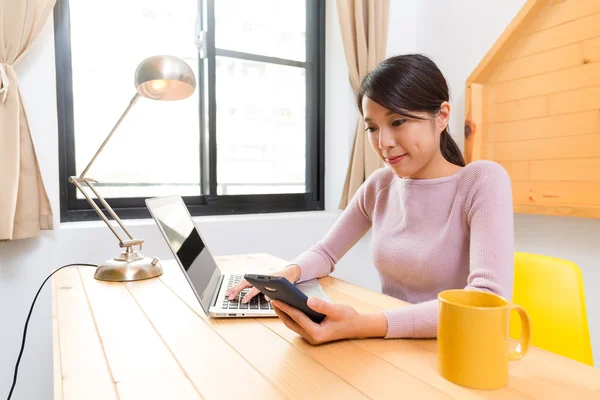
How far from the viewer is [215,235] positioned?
184 cm

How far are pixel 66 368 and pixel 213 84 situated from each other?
161 centimetres

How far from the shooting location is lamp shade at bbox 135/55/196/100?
1128mm

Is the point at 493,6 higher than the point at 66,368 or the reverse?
higher

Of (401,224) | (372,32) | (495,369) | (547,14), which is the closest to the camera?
(495,369)

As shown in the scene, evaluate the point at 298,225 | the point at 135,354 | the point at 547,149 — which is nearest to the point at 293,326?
the point at 135,354

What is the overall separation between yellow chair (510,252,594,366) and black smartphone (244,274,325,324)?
0.58 metres

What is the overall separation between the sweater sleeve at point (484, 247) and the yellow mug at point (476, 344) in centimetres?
16

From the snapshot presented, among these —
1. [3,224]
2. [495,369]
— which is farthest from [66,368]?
[3,224]

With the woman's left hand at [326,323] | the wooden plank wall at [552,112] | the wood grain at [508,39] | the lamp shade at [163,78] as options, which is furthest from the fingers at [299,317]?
the wood grain at [508,39]

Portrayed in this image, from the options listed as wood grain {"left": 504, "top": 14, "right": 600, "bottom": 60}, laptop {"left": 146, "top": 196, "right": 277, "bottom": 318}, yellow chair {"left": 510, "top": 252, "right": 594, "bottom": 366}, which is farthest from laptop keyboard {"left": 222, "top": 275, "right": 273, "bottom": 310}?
wood grain {"left": 504, "top": 14, "right": 600, "bottom": 60}

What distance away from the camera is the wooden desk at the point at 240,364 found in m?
0.55

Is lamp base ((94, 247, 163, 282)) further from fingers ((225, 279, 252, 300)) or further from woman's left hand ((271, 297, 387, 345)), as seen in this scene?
woman's left hand ((271, 297, 387, 345))

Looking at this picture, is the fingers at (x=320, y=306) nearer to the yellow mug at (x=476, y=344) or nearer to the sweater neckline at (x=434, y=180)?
the yellow mug at (x=476, y=344)

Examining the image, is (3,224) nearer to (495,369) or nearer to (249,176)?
(249,176)
